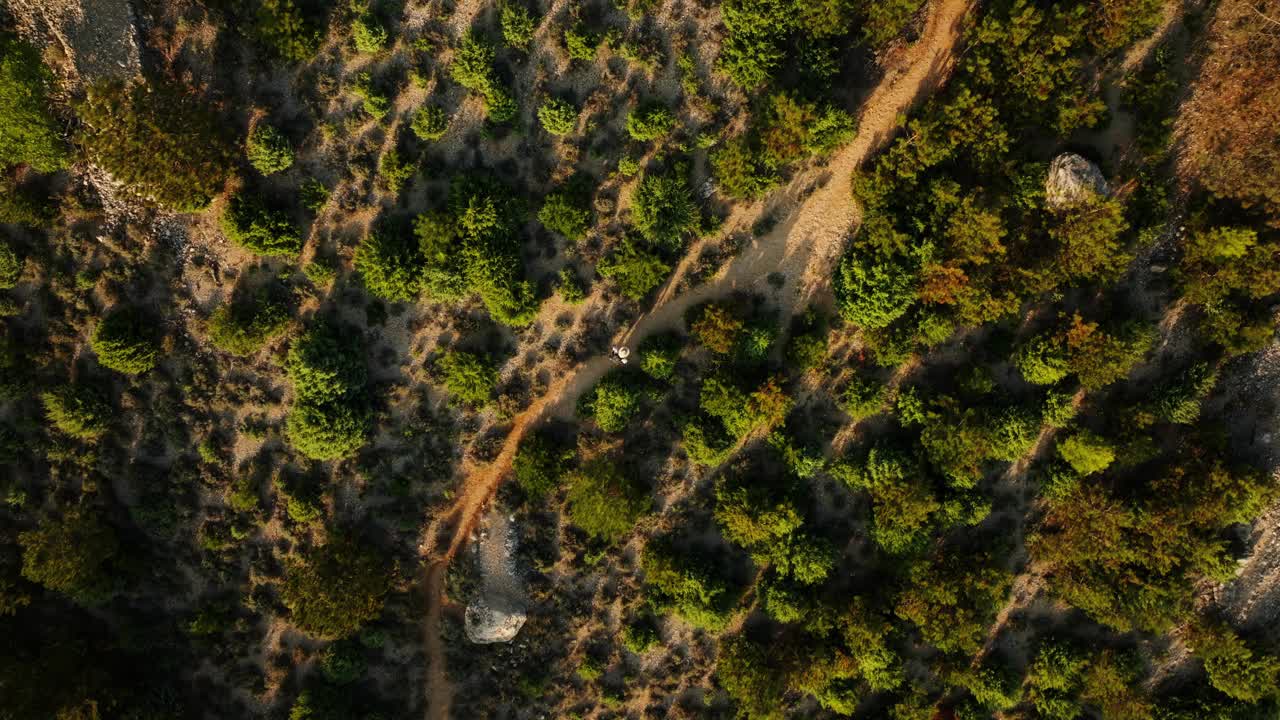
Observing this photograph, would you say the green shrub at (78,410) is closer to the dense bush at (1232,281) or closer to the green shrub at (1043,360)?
the green shrub at (1043,360)

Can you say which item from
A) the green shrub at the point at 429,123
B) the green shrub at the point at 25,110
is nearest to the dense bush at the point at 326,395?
the green shrub at the point at 429,123

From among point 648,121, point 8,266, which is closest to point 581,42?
point 648,121

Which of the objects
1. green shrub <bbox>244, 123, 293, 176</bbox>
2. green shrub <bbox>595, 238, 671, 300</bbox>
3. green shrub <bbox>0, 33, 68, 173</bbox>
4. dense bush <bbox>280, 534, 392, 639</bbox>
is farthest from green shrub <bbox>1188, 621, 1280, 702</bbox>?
green shrub <bbox>0, 33, 68, 173</bbox>

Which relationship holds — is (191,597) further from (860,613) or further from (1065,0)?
(1065,0)

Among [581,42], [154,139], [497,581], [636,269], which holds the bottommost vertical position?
[497,581]

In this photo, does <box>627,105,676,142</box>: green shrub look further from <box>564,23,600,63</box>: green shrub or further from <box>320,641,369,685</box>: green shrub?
<box>320,641,369,685</box>: green shrub

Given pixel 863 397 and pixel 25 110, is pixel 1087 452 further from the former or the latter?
pixel 25 110

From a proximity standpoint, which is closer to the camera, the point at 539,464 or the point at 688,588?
the point at 539,464
